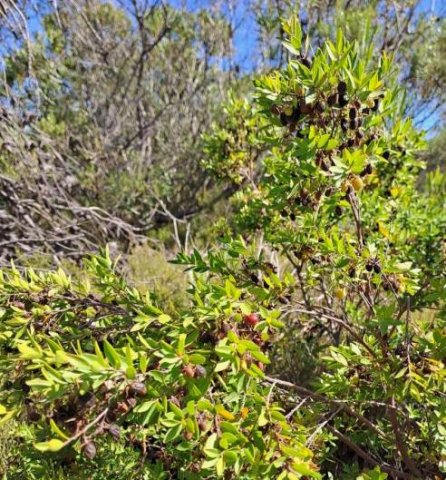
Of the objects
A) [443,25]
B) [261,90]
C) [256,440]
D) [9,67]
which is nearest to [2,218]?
[9,67]

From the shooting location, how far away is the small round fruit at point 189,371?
1060 millimetres

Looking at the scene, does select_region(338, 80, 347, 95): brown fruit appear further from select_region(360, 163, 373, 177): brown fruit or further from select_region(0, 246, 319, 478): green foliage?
select_region(0, 246, 319, 478): green foliage

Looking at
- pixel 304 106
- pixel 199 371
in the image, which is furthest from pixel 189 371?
pixel 304 106

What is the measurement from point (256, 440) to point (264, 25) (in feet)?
22.4

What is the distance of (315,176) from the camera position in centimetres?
156

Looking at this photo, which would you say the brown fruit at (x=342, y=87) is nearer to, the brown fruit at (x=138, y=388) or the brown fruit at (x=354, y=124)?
the brown fruit at (x=354, y=124)

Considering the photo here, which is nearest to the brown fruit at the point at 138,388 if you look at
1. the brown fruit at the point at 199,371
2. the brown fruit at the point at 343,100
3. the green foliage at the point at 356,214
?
the brown fruit at the point at 199,371

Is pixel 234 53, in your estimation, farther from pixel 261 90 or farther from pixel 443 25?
pixel 261 90

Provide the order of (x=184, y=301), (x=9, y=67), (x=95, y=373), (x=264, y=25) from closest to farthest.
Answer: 1. (x=95, y=373)
2. (x=184, y=301)
3. (x=9, y=67)
4. (x=264, y=25)

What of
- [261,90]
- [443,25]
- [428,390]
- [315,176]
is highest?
[443,25]

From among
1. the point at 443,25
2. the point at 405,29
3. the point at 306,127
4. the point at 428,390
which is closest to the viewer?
the point at 428,390

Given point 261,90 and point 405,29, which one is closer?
point 261,90

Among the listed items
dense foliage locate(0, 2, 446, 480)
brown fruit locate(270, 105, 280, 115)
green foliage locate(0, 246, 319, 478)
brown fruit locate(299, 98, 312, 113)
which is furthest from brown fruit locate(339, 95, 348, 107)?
green foliage locate(0, 246, 319, 478)

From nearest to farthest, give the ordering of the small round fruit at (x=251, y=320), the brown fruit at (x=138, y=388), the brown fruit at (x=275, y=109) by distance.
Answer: the brown fruit at (x=138, y=388) → the small round fruit at (x=251, y=320) → the brown fruit at (x=275, y=109)
